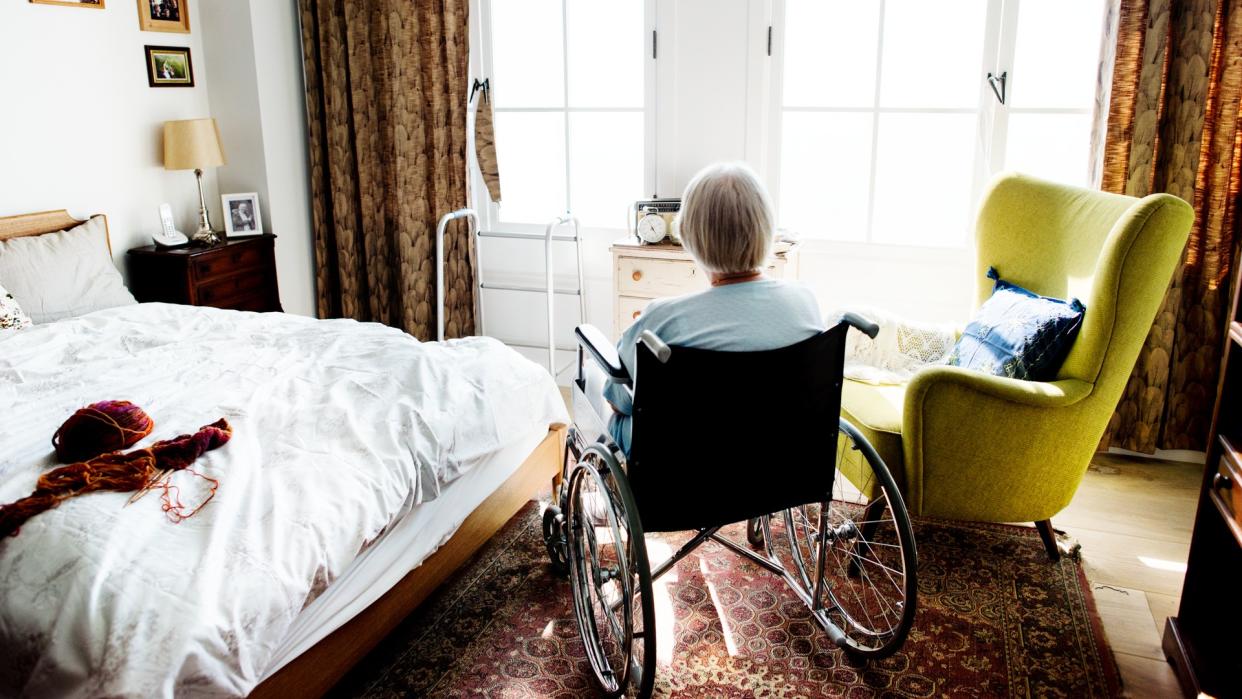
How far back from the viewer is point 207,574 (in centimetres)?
154

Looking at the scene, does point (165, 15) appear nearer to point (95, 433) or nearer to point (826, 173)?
point (95, 433)

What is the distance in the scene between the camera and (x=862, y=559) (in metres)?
2.52

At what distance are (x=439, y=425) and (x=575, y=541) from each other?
1.43 feet

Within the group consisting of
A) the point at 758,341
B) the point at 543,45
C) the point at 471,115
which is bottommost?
the point at 758,341

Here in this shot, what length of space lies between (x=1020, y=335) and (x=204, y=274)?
3041 millimetres

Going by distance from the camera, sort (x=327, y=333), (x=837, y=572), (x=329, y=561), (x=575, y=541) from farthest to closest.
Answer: (x=327, y=333)
(x=837, y=572)
(x=575, y=541)
(x=329, y=561)

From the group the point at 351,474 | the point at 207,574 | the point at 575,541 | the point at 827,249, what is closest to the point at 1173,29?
the point at 827,249

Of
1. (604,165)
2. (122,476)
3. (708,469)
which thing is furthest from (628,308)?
(122,476)

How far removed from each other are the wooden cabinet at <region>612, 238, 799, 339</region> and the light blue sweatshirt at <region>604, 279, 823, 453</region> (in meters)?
1.46

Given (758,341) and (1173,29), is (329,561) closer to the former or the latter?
(758,341)

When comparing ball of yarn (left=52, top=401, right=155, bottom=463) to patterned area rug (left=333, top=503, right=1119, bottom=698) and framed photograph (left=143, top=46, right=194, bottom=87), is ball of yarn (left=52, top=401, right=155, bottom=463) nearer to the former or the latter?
patterned area rug (left=333, top=503, right=1119, bottom=698)

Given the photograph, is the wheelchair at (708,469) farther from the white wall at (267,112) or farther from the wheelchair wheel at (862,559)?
the white wall at (267,112)

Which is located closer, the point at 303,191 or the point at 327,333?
the point at 327,333

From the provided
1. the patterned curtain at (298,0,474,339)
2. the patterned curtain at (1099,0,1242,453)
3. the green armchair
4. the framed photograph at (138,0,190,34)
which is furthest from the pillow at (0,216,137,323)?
the patterned curtain at (1099,0,1242,453)
